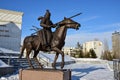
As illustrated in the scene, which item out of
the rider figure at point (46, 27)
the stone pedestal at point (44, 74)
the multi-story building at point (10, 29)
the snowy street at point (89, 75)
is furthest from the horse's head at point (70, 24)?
the multi-story building at point (10, 29)

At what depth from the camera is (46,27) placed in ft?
33.5

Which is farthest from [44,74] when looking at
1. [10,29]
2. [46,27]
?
[10,29]

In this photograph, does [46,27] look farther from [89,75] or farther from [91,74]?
[91,74]

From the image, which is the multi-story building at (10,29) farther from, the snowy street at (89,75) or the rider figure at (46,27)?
the rider figure at (46,27)

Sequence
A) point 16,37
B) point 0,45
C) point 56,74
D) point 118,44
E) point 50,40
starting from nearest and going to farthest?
point 56,74, point 50,40, point 0,45, point 16,37, point 118,44

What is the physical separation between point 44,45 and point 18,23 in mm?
26025

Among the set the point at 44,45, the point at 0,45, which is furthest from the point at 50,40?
the point at 0,45

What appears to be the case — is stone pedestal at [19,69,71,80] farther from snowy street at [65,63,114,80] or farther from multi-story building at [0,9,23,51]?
multi-story building at [0,9,23,51]

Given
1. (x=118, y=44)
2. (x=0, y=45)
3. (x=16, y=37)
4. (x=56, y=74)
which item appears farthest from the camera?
(x=118, y=44)

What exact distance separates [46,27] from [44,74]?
6.85 ft

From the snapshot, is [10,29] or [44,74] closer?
[44,74]

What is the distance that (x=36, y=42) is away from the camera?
10.3m

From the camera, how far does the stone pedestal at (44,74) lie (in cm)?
901

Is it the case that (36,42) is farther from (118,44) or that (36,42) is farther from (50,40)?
(118,44)
